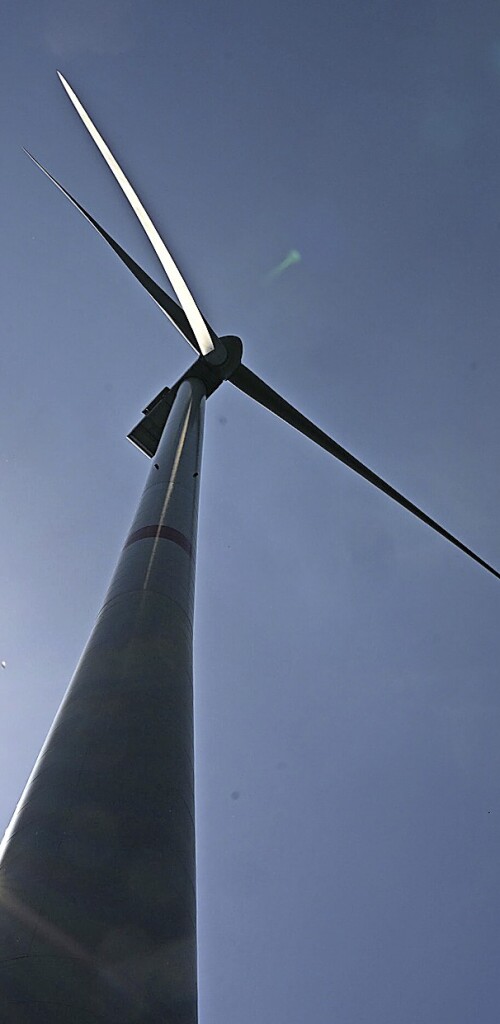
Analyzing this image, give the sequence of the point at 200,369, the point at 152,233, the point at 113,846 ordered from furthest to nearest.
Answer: the point at 200,369
the point at 152,233
the point at 113,846

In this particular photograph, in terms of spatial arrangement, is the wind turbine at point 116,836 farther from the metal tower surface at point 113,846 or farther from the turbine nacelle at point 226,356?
the turbine nacelle at point 226,356

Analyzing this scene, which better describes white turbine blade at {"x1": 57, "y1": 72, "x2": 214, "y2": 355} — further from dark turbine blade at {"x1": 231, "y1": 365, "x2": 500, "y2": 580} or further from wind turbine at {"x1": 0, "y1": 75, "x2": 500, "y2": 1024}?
wind turbine at {"x1": 0, "y1": 75, "x2": 500, "y2": 1024}

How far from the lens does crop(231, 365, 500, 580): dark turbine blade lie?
21.2 meters

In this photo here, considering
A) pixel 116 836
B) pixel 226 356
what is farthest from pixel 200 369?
pixel 116 836

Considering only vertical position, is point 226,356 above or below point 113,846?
above

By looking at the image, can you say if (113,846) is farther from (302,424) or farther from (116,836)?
(302,424)

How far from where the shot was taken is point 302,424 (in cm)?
2372

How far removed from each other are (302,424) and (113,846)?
18960 mm

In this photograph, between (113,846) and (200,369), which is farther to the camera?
(200,369)

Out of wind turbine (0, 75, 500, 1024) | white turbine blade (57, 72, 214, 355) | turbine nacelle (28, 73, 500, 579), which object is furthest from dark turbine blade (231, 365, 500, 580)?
wind turbine (0, 75, 500, 1024)

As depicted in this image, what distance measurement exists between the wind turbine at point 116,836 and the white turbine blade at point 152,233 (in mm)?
9682

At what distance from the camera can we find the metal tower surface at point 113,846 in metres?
4.99

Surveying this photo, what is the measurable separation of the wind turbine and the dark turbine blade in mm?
11490

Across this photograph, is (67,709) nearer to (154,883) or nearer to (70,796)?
(70,796)
